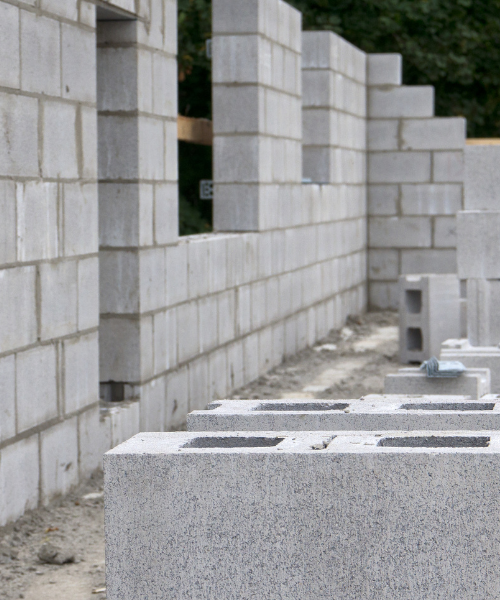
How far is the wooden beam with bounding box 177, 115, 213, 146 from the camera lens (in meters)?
9.78

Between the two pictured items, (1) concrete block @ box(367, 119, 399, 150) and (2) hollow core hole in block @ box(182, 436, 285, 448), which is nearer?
(2) hollow core hole in block @ box(182, 436, 285, 448)

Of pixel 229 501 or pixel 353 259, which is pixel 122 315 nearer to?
pixel 229 501

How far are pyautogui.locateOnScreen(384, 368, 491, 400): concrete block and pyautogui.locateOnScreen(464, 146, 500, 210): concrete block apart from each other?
1.46 m

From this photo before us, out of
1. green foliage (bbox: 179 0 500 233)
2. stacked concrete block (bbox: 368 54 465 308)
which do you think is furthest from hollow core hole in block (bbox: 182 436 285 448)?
green foliage (bbox: 179 0 500 233)

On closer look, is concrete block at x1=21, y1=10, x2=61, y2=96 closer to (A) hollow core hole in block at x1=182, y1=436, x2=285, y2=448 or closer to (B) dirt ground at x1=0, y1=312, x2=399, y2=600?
(B) dirt ground at x1=0, y1=312, x2=399, y2=600

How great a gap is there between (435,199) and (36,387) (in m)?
8.92

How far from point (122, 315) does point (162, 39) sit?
5.90ft

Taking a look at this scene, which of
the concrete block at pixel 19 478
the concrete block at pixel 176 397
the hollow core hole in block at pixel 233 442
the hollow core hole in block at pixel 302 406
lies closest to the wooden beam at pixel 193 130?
the concrete block at pixel 176 397

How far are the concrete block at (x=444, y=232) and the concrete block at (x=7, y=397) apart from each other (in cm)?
909

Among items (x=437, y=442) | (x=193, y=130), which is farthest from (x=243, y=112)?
(x=437, y=442)

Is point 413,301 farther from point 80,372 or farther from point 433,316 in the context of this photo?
point 80,372

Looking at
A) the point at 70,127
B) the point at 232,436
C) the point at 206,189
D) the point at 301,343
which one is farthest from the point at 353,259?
the point at 232,436

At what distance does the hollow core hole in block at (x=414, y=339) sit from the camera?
10037 mm

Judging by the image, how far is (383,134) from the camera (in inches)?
528
